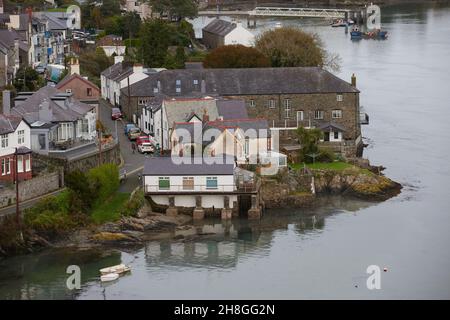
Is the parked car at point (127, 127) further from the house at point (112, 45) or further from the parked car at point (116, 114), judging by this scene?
the house at point (112, 45)

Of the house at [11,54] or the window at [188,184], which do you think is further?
the house at [11,54]

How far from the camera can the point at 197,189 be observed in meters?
37.7

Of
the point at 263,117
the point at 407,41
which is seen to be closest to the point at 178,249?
the point at 263,117

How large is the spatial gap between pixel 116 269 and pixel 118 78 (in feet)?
64.1

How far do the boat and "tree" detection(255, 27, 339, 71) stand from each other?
23.5 meters

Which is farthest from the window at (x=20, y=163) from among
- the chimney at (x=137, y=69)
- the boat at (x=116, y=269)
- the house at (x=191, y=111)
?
the chimney at (x=137, y=69)

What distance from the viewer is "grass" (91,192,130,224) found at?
35.9 meters

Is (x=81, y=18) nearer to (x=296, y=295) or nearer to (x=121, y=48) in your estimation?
(x=121, y=48)

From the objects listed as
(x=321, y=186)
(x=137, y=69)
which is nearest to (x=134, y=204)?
(x=321, y=186)

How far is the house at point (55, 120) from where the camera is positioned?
38531 millimetres

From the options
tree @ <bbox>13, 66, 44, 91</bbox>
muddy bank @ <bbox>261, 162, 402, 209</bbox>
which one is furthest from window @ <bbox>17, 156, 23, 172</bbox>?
tree @ <bbox>13, 66, 44, 91</bbox>

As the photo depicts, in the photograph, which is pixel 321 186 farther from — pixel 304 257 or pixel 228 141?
pixel 304 257

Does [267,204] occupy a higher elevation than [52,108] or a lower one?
lower

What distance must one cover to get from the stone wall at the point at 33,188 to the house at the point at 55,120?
5.49 ft
